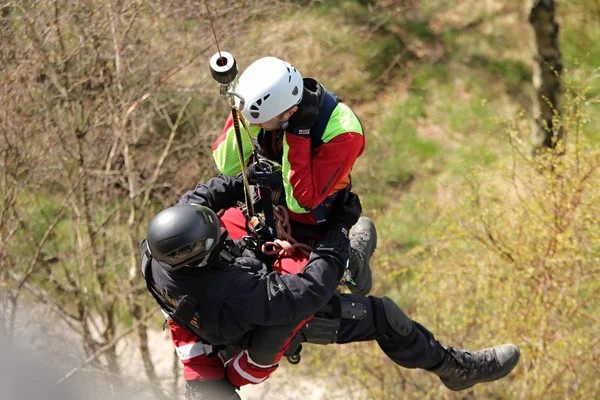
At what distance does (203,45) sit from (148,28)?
23.8 inches

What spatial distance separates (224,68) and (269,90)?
37cm

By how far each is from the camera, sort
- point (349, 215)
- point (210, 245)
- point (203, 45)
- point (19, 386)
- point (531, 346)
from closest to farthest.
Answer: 1. point (19, 386)
2. point (210, 245)
3. point (349, 215)
4. point (531, 346)
5. point (203, 45)

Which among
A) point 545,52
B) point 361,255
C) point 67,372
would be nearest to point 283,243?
point 361,255

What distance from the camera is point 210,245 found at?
3.56 meters

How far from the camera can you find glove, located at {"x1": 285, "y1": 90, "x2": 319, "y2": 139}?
385cm

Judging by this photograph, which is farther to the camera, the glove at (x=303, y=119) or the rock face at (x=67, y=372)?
the glove at (x=303, y=119)

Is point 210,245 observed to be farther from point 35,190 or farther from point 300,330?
point 35,190

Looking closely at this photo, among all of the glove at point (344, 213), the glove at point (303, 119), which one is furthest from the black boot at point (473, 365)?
the glove at point (303, 119)

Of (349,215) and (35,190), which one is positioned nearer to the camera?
(349,215)

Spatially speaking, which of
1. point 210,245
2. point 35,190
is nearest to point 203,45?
point 35,190

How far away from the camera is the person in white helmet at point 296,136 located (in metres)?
3.80

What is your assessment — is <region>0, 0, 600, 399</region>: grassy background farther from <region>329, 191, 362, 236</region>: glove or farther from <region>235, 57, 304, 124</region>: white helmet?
<region>235, 57, 304, 124</region>: white helmet

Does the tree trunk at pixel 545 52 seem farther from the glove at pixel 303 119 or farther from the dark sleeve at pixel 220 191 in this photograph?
the glove at pixel 303 119

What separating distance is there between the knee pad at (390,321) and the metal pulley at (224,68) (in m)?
1.69
